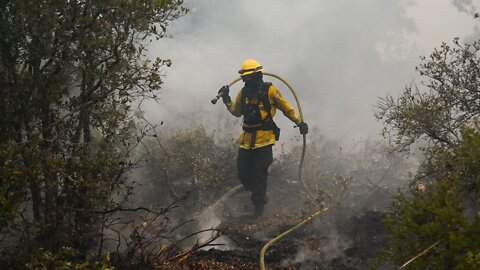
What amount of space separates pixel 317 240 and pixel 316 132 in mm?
7118

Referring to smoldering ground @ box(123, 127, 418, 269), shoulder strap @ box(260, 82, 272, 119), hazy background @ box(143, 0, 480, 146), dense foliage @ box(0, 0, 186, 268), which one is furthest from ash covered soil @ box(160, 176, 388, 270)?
hazy background @ box(143, 0, 480, 146)

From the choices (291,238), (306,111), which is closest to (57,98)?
(291,238)

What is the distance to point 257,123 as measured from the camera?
7258 millimetres

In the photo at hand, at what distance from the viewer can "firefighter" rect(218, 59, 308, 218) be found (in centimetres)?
719

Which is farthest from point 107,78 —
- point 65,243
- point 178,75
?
point 178,75

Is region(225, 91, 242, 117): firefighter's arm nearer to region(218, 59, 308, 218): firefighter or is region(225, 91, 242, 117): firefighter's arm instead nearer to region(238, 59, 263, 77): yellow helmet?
region(218, 59, 308, 218): firefighter

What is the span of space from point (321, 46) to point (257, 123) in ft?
47.4

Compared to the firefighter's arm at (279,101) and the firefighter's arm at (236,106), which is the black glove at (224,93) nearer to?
the firefighter's arm at (236,106)

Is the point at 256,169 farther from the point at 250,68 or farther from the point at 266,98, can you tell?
the point at 250,68

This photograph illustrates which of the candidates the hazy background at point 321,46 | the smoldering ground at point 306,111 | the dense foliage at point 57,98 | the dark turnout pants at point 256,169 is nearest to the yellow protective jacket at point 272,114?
the dark turnout pants at point 256,169

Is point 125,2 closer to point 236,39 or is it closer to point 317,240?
point 317,240

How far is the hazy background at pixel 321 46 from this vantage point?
53.5ft

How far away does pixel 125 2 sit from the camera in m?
3.82

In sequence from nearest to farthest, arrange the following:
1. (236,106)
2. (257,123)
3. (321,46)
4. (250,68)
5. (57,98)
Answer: (57,98)
(250,68)
(257,123)
(236,106)
(321,46)
